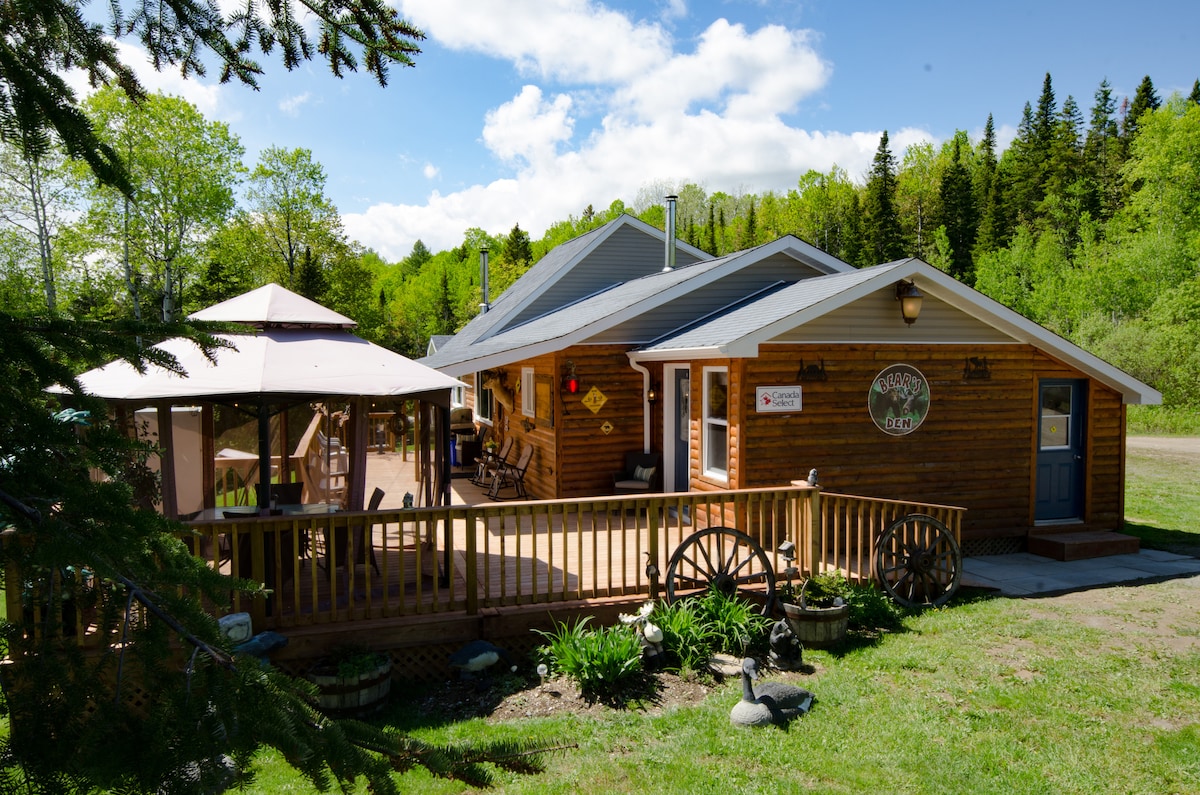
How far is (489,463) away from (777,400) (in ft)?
21.2

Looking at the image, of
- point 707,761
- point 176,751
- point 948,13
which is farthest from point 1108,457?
point 176,751

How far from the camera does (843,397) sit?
9891 millimetres

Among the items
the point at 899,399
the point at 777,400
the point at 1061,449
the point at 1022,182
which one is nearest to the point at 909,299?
the point at 899,399

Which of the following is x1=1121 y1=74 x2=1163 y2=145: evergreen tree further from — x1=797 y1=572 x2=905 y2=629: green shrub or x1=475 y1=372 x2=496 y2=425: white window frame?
x1=797 y1=572 x2=905 y2=629: green shrub

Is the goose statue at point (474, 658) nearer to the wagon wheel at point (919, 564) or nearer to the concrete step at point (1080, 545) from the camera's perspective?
the wagon wheel at point (919, 564)

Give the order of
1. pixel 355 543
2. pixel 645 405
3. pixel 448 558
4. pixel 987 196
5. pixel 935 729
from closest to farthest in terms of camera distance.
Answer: pixel 935 729
pixel 448 558
pixel 355 543
pixel 645 405
pixel 987 196

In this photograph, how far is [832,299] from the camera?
9.45 metres

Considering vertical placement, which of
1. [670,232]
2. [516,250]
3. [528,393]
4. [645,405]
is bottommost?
[645,405]

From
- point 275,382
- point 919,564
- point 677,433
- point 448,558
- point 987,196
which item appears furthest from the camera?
point 987,196

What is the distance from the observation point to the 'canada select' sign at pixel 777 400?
944cm

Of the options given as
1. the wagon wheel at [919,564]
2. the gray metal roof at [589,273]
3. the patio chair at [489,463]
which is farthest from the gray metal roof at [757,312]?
the gray metal roof at [589,273]

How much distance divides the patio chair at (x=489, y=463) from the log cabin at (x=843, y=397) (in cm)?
139

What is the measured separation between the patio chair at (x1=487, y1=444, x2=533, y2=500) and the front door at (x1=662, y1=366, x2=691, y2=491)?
8.06 ft

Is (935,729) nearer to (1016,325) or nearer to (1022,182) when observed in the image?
(1016,325)
